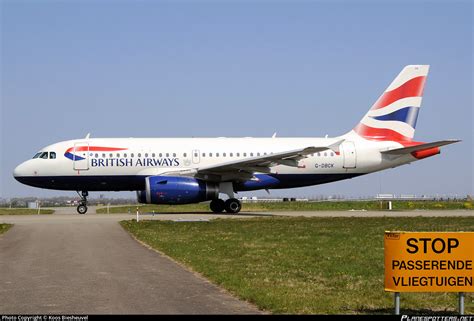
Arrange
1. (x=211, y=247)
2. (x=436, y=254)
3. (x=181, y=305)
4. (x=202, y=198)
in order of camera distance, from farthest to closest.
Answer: (x=202, y=198), (x=211, y=247), (x=181, y=305), (x=436, y=254)

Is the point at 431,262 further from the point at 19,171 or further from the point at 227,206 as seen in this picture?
the point at 19,171

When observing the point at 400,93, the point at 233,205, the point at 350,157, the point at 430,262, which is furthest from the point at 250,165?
the point at 430,262

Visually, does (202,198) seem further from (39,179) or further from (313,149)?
(39,179)

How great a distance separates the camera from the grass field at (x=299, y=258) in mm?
11383

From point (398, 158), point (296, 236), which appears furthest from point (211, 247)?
point (398, 158)

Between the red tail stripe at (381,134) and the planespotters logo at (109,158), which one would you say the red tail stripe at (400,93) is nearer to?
the red tail stripe at (381,134)

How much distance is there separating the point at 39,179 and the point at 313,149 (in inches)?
604

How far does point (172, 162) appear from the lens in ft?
129

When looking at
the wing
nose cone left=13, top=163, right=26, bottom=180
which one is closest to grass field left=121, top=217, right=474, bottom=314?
the wing

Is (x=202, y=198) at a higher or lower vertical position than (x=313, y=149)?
lower

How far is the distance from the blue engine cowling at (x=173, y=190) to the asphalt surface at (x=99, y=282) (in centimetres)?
1196

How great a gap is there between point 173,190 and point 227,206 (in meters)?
4.90

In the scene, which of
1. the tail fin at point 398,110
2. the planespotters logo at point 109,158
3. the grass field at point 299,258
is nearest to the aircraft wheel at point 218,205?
the planespotters logo at point 109,158

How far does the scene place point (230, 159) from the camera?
40.2m
